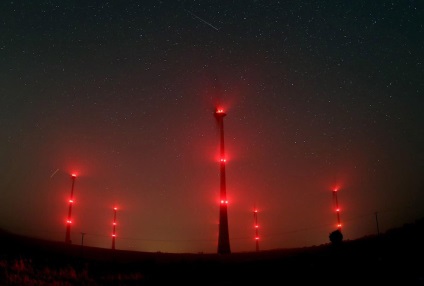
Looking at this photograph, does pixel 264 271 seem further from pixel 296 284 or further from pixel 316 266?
pixel 296 284

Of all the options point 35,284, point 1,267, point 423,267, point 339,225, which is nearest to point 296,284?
point 423,267

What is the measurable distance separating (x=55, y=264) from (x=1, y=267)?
137 inches

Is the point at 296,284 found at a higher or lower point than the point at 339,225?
lower

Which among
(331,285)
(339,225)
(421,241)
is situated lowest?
(331,285)

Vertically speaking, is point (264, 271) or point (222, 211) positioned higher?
point (222, 211)

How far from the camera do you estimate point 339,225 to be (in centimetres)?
6550

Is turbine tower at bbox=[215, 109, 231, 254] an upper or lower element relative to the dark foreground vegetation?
upper

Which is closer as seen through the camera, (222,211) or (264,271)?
(264,271)

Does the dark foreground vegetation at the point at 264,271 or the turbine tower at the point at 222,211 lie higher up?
the turbine tower at the point at 222,211

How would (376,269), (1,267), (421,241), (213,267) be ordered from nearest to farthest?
(376,269), (421,241), (1,267), (213,267)

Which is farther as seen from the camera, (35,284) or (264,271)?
(264,271)

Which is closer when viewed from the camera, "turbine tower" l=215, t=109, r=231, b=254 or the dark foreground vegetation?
the dark foreground vegetation

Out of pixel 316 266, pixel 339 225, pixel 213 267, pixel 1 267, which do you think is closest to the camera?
pixel 316 266

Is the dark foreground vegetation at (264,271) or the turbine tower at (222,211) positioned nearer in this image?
the dark foreground vegetation at (264,271)
